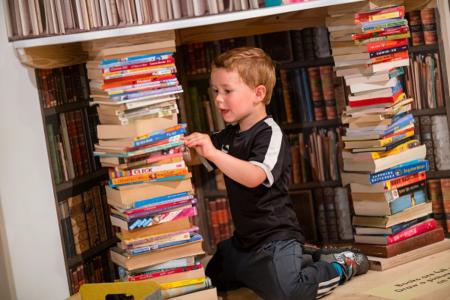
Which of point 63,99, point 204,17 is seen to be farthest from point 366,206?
point 63,99

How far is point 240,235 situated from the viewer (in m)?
3.42

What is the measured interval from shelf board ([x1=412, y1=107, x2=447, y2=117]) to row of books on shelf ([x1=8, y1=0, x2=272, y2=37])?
4.03 ft

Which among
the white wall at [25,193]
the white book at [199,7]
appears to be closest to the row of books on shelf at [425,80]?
the white book at [199,7]

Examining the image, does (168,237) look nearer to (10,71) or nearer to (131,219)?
(131,219)

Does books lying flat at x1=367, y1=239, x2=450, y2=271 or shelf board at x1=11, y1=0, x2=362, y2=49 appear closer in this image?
shelf board at x1=11, y1=0, x2=362, y2=49

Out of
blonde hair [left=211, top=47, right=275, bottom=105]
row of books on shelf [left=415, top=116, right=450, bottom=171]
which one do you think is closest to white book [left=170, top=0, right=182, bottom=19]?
blonde hair [left=211, top=47, right=275, bottom=105]

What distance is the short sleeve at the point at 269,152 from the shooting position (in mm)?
3211

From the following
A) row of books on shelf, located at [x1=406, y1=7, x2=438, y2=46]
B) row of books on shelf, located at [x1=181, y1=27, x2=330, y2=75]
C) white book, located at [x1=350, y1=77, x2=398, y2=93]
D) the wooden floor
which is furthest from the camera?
row of books on shelf, located at [x1=181, y1=27, x2=330, y2=75]

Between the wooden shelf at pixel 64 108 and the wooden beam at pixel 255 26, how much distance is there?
2.12 feet

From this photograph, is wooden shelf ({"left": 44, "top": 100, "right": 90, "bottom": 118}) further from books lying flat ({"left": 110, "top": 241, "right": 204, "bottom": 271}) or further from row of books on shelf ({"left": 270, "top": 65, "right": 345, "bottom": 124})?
row of books on shelf ({"left": 270, "top": 65, "right": 345, "bottom": 124})

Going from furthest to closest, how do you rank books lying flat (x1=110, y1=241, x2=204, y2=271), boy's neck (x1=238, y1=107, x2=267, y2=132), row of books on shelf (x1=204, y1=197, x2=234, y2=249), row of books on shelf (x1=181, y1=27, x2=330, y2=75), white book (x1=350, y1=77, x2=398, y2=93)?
1. row of books on shelf (x1=204, y1=197, x2=234, y2=249)
2. row of books on shelf (x1=181, y1=27, x2=330, y2=75)
3. white book (x1=350, y1=77, x2=398, y2=93)
4. boy's neck (x1=238, y1=107, x2=267, y2=132)
5. books lying flat (x1=110, y1=241, x2=204, y2=271)

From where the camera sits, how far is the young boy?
318 cm

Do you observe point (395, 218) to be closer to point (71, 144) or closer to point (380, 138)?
point (380, 138)

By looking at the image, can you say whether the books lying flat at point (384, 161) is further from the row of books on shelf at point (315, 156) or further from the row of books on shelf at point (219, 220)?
the row of books on shelf at point (219, 220)
